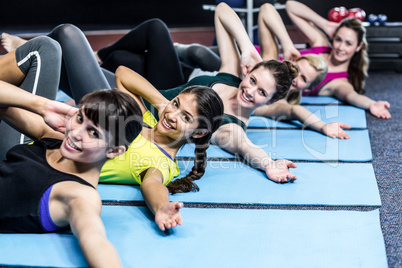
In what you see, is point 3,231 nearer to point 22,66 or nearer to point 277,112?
point 22,66

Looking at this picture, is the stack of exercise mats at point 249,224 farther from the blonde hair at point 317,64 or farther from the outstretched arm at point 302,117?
the blonde hair at point 317,64

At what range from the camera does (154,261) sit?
1.64 meters

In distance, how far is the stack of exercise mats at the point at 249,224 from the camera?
5.42ft

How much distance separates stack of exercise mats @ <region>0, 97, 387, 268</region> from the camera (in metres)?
1.65

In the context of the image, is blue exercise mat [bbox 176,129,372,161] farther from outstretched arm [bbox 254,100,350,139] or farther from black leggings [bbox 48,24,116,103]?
black leggings [bbox 48,24,116,103]

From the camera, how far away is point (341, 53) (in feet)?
13.0

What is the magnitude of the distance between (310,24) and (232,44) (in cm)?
141

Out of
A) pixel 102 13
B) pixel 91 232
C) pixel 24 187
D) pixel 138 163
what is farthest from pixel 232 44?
pixel 102 13

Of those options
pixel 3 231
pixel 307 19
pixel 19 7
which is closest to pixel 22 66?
pixel 3 231

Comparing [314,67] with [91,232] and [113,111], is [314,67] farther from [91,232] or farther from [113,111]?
[91,232]

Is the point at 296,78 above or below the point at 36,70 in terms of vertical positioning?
below

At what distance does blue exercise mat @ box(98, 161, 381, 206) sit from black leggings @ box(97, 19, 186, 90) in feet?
2.63

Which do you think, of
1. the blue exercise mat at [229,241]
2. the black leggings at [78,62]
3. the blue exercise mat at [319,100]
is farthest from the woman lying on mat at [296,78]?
the black leggings at [78,62]

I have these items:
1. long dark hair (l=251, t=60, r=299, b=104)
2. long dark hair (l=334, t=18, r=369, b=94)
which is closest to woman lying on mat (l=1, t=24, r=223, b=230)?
long dark hair (l=251, t=60, r=299, b=104)
